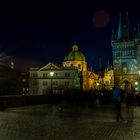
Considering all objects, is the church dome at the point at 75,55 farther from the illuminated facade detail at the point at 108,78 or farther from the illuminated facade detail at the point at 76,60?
the illuminated facade detail at the point at 108,78

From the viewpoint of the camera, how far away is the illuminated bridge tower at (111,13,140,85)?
13231 centimetres

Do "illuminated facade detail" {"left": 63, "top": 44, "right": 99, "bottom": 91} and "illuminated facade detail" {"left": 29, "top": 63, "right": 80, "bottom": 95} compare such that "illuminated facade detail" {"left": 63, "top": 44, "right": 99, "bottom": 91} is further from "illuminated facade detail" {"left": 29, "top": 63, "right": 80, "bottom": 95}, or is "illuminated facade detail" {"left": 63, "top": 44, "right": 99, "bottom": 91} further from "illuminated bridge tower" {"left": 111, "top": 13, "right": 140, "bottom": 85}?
"illuminated facade detail" {"left": 29, "top": 63, "right": 80, "bottom": 95}

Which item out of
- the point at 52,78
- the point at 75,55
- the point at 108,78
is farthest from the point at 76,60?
the point at 108,78

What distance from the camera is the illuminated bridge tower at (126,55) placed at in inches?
5209

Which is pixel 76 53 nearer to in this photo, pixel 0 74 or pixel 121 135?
pixel 0 74

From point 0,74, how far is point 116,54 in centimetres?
4655

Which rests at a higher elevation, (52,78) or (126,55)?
(126,55)

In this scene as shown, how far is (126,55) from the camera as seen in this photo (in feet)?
440

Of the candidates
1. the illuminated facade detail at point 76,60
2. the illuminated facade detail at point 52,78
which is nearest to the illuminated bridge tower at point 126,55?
the illuminated facade detail at point 76,60

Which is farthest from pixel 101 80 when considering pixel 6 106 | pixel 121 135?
pixel 121 135

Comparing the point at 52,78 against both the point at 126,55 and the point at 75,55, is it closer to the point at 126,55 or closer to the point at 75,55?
the point at 75,55

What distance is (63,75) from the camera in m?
113

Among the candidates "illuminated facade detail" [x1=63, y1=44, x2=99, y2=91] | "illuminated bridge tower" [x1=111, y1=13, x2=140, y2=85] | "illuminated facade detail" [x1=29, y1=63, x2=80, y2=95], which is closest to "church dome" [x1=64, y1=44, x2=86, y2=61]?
"illuminated facade detail" [x1=63, y1=44, x2=99, y2=91]

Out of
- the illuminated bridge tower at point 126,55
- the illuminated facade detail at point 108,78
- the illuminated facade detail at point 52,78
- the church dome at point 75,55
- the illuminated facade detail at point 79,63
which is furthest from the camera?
the illuminated facade detail at point 108,78
